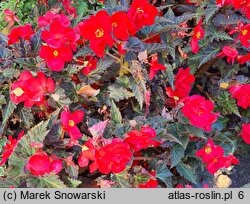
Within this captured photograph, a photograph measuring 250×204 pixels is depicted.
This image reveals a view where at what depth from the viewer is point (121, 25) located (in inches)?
72.4

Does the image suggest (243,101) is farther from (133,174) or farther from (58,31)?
(58,31)

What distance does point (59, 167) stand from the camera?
174 cm

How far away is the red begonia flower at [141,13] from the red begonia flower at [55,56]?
27cm

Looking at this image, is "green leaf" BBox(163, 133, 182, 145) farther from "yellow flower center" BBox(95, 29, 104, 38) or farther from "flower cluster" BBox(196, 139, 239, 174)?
"yellow flower center" BBox(95, 29, 104, 38)

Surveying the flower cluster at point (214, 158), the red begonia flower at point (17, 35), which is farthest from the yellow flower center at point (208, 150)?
the red begonia flower at point (17, 35)

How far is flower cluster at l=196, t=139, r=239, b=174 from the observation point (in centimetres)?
203

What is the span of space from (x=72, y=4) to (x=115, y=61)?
0.64m

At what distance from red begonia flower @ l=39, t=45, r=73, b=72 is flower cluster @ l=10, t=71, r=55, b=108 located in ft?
0.18

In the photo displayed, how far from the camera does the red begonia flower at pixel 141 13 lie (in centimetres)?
189

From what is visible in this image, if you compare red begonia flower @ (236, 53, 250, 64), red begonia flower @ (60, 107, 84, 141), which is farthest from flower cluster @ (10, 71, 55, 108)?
red begonia flower @ (236, 53, 250, 64)

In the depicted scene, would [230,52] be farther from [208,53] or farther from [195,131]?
[195,131]

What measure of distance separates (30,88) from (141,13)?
0.50 meters

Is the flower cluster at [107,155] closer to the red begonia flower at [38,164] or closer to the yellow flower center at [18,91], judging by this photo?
the red begonia flower at [38,164]

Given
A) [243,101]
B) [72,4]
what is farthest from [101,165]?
[72,4]
